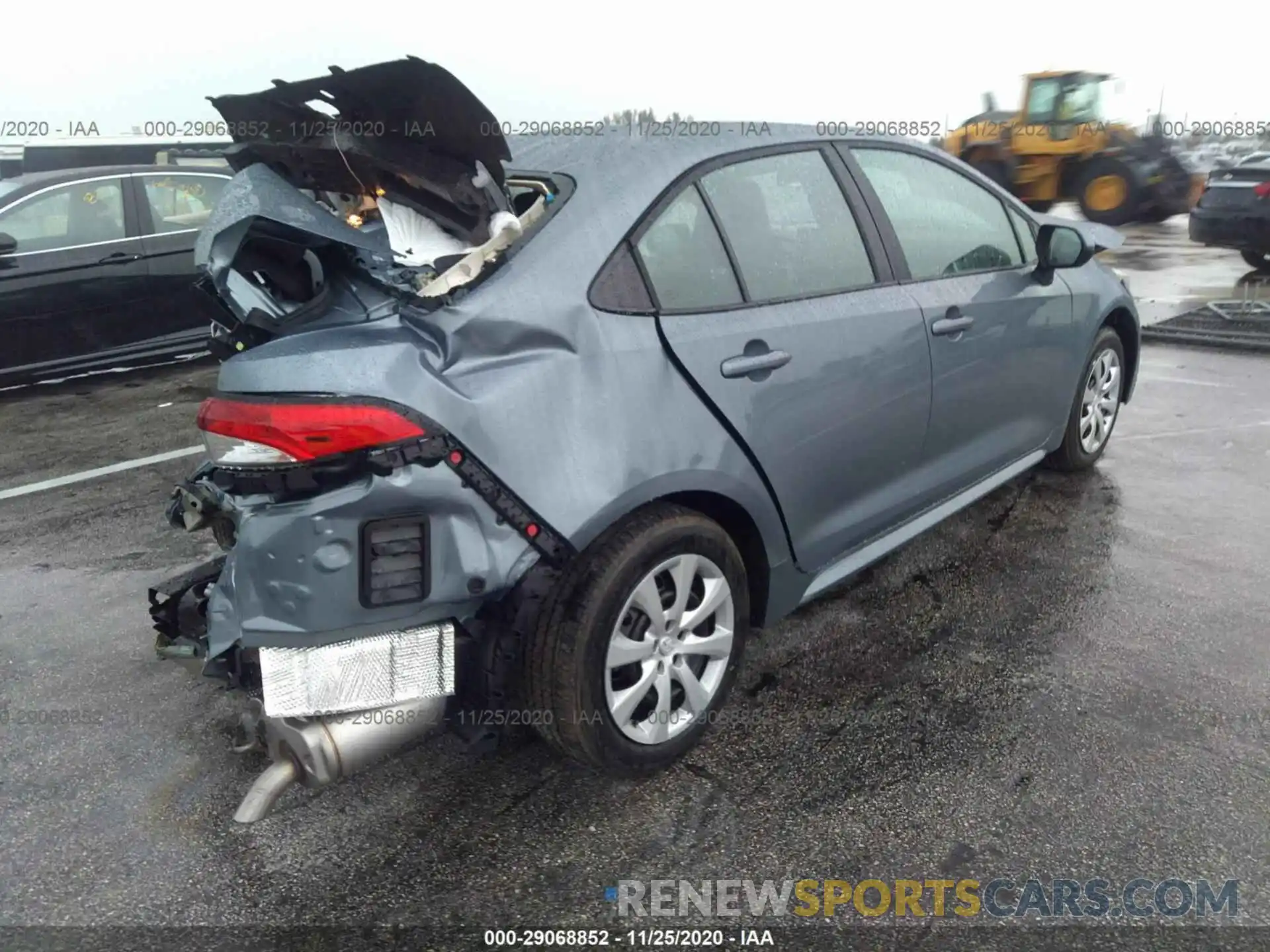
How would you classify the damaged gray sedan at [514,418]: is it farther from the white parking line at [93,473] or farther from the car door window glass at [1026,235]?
the white parking line at [93,473]

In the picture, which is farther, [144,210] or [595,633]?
[144,210]

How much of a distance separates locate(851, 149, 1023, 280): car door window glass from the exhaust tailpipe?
2.10m

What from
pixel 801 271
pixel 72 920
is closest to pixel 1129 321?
pixel 801 271

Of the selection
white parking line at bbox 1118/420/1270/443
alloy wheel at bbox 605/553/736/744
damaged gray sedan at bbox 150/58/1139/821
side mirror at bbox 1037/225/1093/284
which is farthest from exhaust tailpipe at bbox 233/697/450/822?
white parking line at bbox 1118/420/1270/443

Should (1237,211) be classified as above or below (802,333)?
below

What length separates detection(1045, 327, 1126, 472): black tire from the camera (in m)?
4.35

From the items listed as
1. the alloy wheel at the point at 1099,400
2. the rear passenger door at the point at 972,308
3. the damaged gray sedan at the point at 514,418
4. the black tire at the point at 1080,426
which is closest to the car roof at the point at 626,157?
the damaged gray sedan at the point at 514,418

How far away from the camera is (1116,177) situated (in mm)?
15273

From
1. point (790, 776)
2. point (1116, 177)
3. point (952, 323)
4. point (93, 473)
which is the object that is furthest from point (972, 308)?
point (1116, 177)

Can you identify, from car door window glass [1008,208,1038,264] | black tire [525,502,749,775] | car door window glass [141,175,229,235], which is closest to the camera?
black tire [525,502,749,775]

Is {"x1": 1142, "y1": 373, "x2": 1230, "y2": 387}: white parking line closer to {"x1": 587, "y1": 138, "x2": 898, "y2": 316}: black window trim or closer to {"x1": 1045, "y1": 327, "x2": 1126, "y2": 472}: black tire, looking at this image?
{"x1": 1045, "y1": 327, "x2": 1126, "y2": 472}: black tire

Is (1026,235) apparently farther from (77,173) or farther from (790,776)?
(77,173)

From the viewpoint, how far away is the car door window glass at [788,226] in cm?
269

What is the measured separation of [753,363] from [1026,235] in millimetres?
1879
